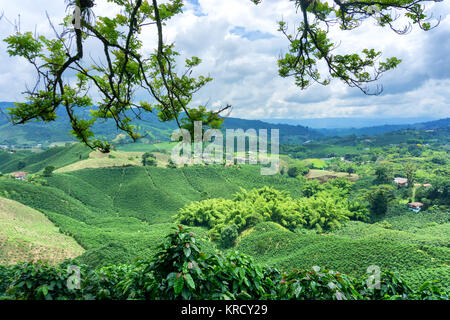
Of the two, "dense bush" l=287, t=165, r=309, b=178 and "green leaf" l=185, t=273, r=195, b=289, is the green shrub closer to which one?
"green leaf" l=185, t=273, r=195, b=289

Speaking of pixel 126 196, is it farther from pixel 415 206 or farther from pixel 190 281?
pixel 190 281

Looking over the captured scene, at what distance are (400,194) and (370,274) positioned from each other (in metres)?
40.0

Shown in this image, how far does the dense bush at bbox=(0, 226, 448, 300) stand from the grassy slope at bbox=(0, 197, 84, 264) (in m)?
15.9

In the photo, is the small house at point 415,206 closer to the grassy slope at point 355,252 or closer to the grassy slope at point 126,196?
the grassy slope at point 355,252

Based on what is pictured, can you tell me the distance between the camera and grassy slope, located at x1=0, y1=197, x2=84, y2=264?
15441 mm

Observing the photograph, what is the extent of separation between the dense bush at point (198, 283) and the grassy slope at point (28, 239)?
1585 cm

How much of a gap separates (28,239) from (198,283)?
20.8m

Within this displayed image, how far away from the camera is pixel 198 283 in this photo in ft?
7.30

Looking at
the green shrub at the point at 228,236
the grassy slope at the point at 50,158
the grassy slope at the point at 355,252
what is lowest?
the green shrub at the point at 228,236

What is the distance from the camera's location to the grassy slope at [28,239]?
1544 cm

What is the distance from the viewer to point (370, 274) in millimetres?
2738

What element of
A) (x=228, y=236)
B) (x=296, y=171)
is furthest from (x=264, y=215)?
(x=296, y=171)

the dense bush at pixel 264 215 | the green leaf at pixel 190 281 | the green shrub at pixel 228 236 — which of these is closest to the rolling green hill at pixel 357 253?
the green shrub at pixel 228 236
